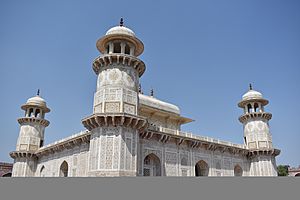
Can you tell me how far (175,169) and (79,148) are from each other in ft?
22.5

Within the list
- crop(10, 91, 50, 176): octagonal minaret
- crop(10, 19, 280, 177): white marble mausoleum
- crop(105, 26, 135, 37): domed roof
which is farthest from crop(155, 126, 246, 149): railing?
crop(10, 91, 50, 176): octagonal minaret

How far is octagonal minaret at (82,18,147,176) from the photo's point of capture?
14453 millimetres

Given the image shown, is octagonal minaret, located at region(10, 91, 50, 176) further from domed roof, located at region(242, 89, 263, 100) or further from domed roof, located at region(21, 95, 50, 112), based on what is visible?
domed roof, located at region(242, 89, 263, 100)

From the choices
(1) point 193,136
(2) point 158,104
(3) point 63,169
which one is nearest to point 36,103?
(3) point 63,169

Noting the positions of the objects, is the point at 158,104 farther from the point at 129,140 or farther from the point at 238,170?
the point at 129,140

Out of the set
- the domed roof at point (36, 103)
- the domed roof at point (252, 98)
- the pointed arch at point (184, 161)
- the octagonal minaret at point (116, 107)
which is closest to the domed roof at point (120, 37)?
the octagonal minaret at point (116, 107)

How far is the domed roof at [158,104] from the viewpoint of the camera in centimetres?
2331

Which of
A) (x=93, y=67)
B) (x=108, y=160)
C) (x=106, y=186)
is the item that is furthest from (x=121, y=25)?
(x=106, y=186)

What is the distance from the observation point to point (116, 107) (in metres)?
15.5

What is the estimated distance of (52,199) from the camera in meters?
4.71

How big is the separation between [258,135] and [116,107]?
48.6 ft

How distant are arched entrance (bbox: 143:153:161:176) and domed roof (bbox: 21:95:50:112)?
13.5m

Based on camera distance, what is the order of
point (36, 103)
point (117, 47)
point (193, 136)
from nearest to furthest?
point (117, 47) → point (193, 136) → point (36, 103)

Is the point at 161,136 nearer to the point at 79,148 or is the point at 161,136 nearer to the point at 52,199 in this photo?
the point at 79,148
